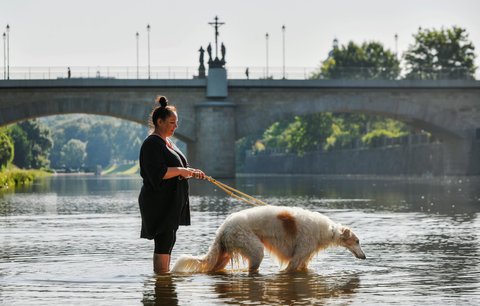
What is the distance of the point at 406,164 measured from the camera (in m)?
84.5

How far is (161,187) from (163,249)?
0.68 metres

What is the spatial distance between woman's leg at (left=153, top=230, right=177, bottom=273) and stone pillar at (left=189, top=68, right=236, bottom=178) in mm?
57906

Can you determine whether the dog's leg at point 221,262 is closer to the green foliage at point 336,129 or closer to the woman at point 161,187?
the woman at point 161,187

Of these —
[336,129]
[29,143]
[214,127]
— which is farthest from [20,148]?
[214,127]

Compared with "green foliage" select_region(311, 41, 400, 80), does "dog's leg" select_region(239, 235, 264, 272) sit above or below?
below

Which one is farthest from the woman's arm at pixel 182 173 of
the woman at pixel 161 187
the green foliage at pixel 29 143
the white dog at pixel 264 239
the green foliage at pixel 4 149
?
the green foliage at pixel 29 143

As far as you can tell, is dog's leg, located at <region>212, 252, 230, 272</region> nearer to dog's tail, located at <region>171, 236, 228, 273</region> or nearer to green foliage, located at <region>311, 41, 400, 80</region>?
dog's tail, located at <region>171, 236, 228, 273</region>

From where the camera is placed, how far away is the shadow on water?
33.3 feet

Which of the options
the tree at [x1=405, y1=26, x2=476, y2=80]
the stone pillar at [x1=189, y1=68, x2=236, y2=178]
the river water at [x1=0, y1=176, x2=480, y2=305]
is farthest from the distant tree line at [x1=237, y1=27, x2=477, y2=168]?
the river water at [x1=0, y1=176, x2=480, y2=305]

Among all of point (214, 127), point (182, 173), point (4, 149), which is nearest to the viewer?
point (182, 173)

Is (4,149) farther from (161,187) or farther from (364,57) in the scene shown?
(161,187)

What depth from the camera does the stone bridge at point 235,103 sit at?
68.9 metres

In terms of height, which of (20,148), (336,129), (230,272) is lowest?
(230,272)

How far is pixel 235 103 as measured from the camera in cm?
7225
